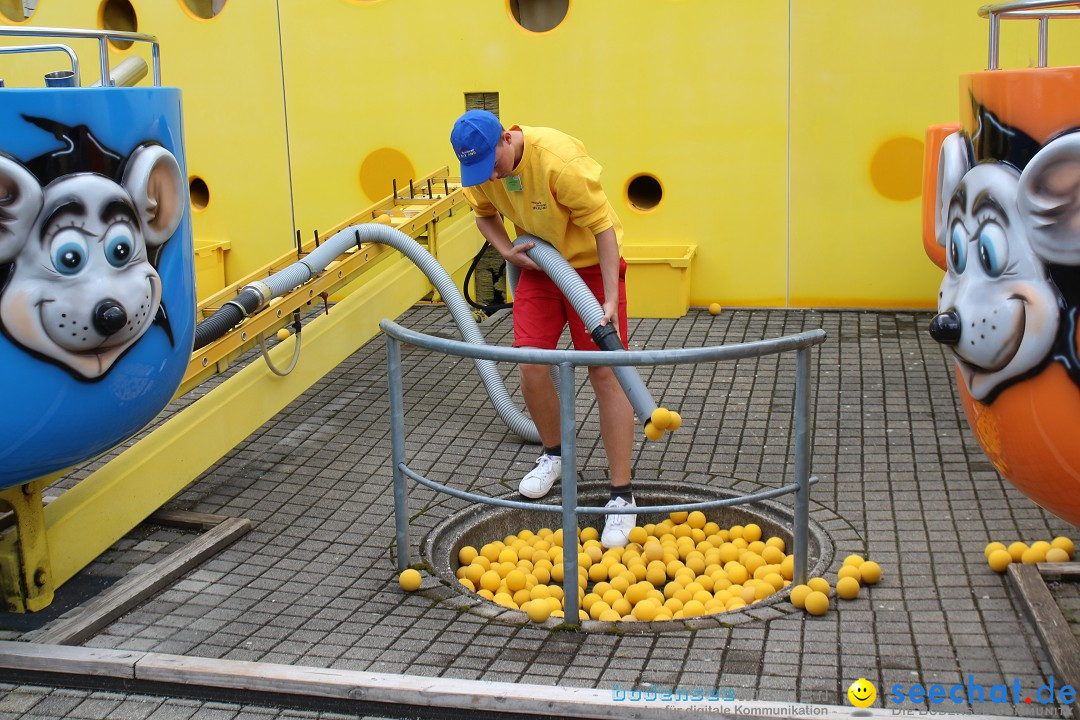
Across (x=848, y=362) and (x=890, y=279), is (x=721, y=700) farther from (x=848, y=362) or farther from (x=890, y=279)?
(x=890, y=279)

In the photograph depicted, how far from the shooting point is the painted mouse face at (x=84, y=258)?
3.40m

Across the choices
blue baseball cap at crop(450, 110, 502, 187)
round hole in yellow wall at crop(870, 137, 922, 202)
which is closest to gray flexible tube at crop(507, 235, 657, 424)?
blue baseball cap at crop(450, 110, 502, 187)

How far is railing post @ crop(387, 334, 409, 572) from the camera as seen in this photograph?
4352mm

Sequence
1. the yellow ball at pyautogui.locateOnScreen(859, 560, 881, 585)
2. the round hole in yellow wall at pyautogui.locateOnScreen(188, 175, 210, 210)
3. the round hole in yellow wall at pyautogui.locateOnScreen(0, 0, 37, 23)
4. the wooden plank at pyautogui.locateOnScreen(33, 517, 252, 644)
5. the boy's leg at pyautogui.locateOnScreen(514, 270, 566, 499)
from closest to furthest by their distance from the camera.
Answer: the wooden plank at pyautogui.locateOnScreen(33, 517, 252, 644), the yellow ball at pyautogui.locateOnScreen(859, 560, 881, 585), the boy's leg at pyautogui.locateOnScreen(514, 270, 566, 499), the round hole in yellow wall at pyautogui.locateOnScreen(188, 175, 210, 210), the round hole in yellow wall at pyautogui.locateOnScreen(0, 0, 37, 23)

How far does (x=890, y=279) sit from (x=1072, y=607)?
4.06 metres

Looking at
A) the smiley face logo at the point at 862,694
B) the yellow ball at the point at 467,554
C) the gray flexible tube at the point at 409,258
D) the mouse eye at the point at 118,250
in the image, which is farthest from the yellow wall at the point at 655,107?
the smiley face logo at the point at 862,694

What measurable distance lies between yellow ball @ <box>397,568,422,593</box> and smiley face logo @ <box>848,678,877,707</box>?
1.61 metres

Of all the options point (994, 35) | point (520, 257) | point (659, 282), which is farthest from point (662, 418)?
point (659, 282)

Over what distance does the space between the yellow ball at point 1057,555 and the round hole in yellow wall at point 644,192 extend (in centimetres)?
437

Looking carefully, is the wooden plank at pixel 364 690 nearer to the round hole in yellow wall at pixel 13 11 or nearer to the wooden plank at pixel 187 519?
the wooden plank at pixel 187 519

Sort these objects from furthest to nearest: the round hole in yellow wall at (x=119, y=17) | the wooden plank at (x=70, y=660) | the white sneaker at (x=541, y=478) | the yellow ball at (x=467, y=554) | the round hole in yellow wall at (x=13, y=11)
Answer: the round hole in yellow wall at (x=13, y=11)
the round hole in yellow wall at (x=119, y=17)
the white sneaker at (x=541, y=478)
the yellow ball at (x=467, y=554)
the wooden plank at (x=70, y=660)

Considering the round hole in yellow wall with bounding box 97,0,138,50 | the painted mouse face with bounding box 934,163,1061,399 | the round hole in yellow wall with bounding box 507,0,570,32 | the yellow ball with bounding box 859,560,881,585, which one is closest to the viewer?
the painted mouse face with bounding box 934,163,1061,399

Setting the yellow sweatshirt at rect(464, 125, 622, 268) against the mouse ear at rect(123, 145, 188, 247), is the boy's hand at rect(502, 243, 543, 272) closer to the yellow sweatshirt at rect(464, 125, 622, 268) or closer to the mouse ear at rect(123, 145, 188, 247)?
the yellow sweatshirt at rect(464, 125, 622, 268)

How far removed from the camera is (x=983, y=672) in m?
3.55
